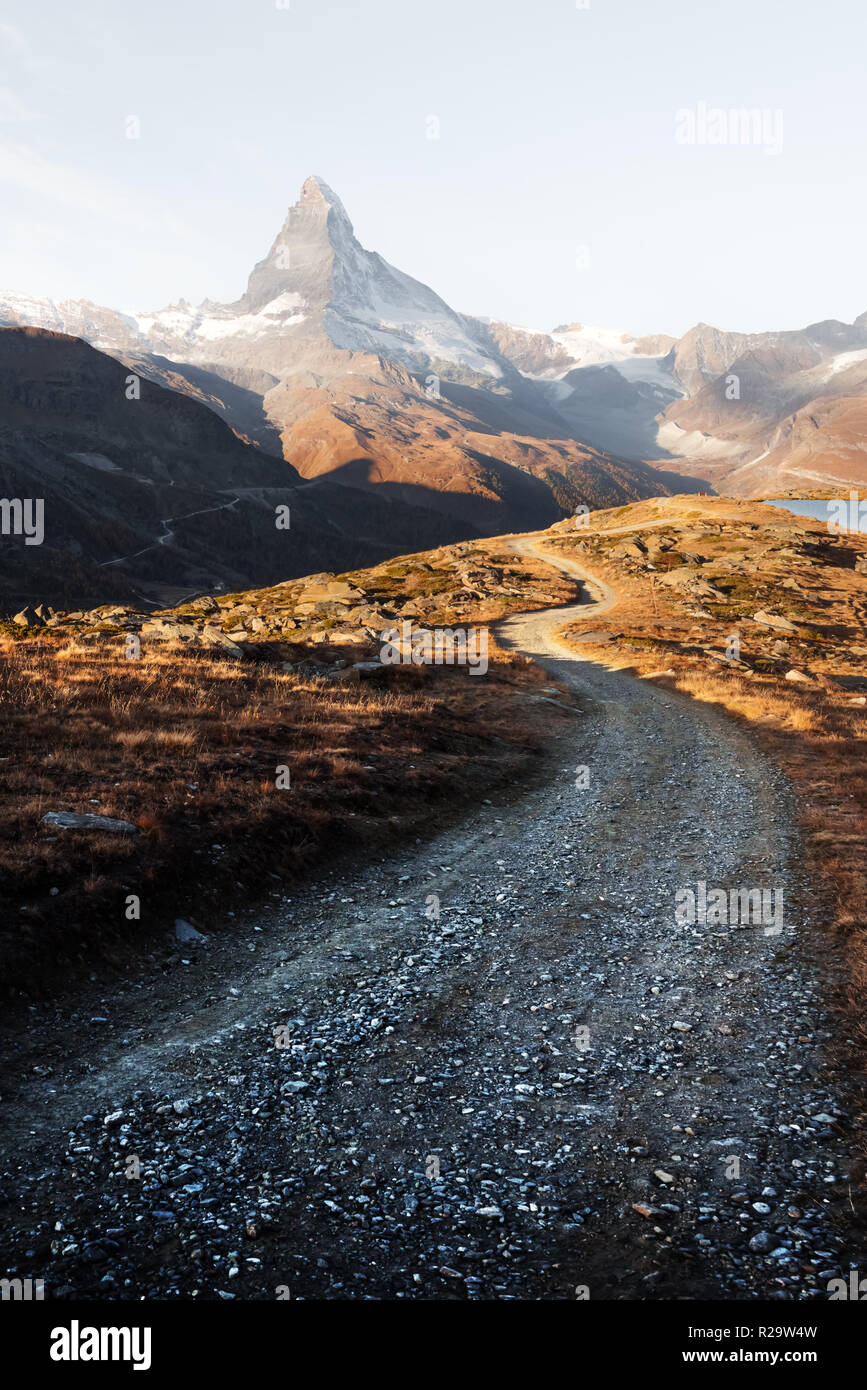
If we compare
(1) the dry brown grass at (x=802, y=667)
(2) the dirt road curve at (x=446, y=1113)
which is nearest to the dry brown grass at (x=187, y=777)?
(2) the dirt road curve at (x=446, y=1113)

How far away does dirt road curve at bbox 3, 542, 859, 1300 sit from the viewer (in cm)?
602

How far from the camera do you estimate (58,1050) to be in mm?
8750

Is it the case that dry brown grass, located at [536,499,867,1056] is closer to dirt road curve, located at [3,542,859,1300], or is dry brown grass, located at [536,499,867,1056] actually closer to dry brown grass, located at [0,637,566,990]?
dirt road curve, located at [3,542,859,1300]

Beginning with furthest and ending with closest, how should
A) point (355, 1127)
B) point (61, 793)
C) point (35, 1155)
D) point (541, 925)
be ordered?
point (61, 793) → point (541, 925) → point (355, 1127) → point (35, 1155)

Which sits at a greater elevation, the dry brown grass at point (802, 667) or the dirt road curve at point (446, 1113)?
the dry brown grass at point (802, 667)

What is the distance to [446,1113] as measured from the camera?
7961mm

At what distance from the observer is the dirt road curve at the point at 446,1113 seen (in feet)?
19.7

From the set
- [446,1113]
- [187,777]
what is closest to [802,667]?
[187,777]

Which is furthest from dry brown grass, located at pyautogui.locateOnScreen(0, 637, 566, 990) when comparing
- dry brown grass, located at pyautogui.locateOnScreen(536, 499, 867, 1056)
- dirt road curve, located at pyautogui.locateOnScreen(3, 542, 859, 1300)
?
dry brown grass, located at pyautogui.locateOnScreen(536, 499, 867, 1056)

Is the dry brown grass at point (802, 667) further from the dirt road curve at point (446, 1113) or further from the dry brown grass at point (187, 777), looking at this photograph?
the dry brown grass at point (187, 777)
